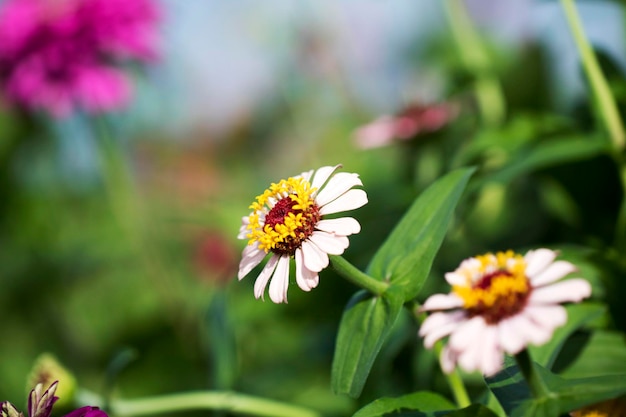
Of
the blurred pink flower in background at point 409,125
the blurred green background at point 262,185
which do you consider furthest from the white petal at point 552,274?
the blurred pink flower in background at point 409,125

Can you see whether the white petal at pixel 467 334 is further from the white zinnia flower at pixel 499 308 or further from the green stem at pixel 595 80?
the green stem at pixel 595 80

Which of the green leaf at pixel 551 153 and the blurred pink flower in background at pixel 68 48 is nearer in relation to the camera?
the green leaf at pixel 551 153

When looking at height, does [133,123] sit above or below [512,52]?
above

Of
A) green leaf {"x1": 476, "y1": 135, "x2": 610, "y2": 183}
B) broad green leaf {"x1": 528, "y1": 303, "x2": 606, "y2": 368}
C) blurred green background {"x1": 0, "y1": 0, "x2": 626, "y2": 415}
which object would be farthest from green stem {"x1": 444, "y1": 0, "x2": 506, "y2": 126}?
broad green leaf {"x1": 528, "y1": 303, "x2": 606, "y2": 368}

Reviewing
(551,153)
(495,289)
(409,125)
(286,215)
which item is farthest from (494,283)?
(409,125)

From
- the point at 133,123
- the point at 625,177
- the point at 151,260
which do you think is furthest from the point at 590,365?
the point at 133,123

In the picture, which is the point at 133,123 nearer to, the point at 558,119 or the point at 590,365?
the point at 558,119
